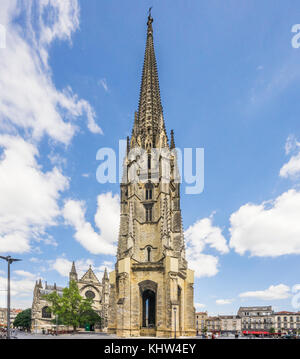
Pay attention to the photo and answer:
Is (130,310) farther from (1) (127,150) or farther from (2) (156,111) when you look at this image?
(2) (156,111)

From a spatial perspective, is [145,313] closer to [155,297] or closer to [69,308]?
[155,297]

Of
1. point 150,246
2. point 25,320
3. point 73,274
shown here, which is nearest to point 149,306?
point 150,246

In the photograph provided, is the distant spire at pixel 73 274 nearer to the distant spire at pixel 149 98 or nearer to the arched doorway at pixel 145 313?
the arched doorway at pixel 145 313

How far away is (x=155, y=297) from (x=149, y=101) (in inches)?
1304

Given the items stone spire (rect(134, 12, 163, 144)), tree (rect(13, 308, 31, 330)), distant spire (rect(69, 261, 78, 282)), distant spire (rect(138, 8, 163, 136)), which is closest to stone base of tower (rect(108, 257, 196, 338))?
stone spire (rect(134, 12, 163, 144))

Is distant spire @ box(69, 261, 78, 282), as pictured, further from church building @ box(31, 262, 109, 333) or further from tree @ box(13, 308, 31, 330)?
tree @ box(13, 308, 31, 330)

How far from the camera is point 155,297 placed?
38.2 m

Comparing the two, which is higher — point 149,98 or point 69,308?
point 149,98

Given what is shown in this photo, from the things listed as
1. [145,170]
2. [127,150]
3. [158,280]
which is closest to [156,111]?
[127,150]

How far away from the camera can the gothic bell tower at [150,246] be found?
35906 millimetres

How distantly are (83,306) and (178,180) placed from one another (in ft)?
81.0

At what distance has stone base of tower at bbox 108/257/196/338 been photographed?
35.0m

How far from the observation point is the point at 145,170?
46906 millimetres
